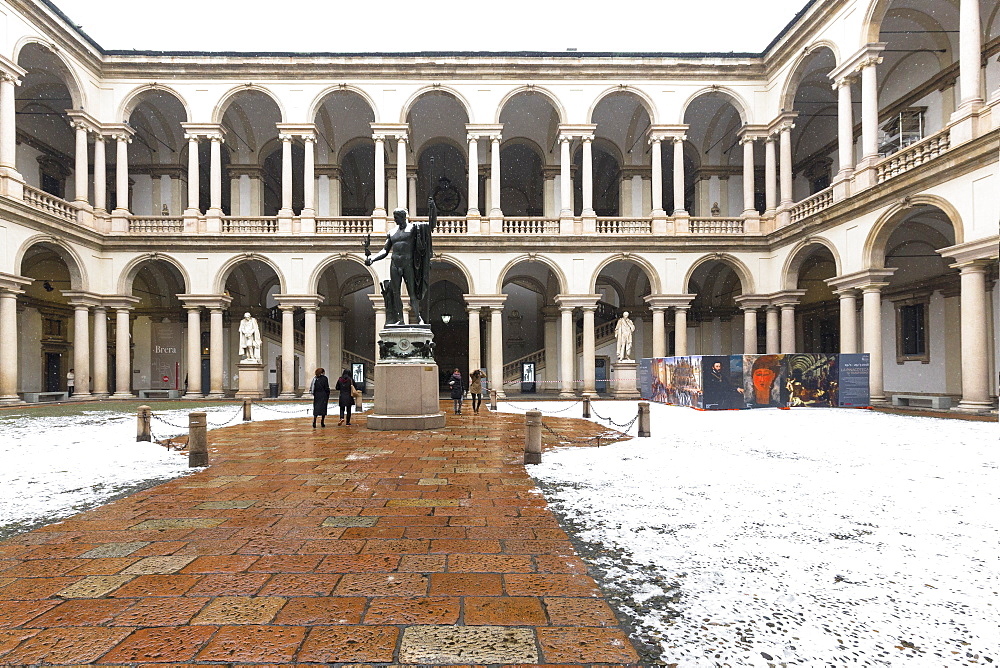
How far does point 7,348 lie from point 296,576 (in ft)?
69.9

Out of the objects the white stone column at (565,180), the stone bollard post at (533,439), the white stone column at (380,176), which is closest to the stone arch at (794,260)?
the white stone column at (565,180)

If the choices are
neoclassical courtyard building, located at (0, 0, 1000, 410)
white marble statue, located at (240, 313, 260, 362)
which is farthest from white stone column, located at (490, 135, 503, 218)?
white marble statue, located at (240, 313, 260, 362)

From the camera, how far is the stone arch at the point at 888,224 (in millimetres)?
13742

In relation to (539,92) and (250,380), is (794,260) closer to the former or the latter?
A: (539,92)

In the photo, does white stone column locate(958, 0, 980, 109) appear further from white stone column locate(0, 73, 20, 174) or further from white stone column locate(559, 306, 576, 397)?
white stone column locate(0, 73, 20, 174)

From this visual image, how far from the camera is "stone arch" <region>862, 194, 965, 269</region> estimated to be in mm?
13742

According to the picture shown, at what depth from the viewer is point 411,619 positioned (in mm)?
2879

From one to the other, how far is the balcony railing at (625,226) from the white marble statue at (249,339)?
15429 millimetres

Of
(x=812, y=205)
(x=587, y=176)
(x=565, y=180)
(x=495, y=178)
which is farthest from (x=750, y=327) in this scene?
(x=495, y=178)

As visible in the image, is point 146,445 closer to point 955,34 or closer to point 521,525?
point 521,525

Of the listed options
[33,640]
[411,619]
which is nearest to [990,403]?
[411,619]

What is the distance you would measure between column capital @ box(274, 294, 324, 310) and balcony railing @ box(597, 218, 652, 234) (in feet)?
42.2

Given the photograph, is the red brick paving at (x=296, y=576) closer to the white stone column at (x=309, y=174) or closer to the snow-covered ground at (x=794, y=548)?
the snow-covered ground at (x=794, y=548)

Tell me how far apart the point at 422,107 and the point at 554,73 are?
661cm
